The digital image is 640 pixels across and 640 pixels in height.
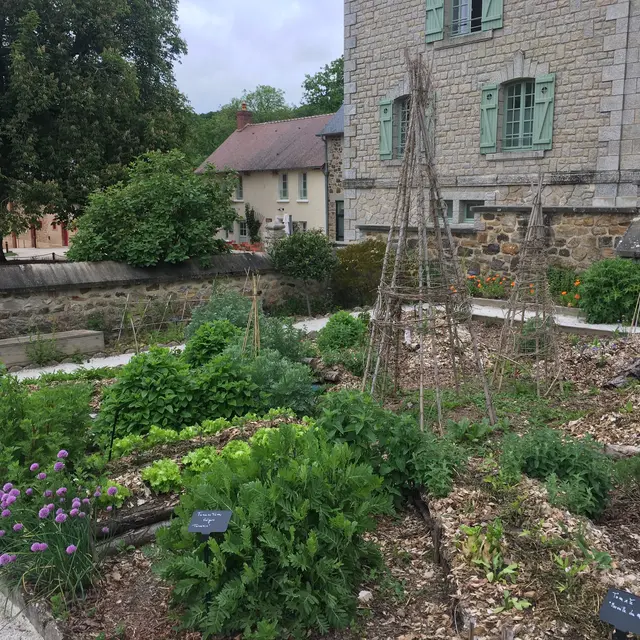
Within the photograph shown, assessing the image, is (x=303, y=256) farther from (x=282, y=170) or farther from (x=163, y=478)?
(x=282, y=170)

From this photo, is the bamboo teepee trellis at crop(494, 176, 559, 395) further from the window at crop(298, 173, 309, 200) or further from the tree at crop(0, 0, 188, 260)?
the window at crop(298, 173, 309, 200)

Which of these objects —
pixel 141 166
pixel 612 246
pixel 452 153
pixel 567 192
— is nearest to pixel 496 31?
pixel 452 153

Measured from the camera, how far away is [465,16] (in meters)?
14.3

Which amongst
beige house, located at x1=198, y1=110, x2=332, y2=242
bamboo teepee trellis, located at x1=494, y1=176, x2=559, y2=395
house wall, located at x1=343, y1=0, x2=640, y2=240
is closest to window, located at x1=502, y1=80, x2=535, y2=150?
house wall, located at x1=343, y1=0, x2=640, y2=240

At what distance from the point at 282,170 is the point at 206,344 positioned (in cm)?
2454

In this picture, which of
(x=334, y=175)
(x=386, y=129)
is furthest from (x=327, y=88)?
(x=386, y=129)

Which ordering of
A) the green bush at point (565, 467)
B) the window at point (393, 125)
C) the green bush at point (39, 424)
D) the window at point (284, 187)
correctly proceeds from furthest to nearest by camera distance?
the window at point (284, 187), the window at point (393, 125), the green bush at point (39, 424), the green bush at point (565, 467)

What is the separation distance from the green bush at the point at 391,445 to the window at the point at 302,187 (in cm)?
2564

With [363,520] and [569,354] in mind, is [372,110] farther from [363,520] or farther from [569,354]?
[363,520]

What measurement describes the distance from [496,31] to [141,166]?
771cm

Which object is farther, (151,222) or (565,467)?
(151,222)

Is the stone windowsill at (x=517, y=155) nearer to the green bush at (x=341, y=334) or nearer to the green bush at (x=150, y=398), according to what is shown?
the green bush at (x=341, y=334)

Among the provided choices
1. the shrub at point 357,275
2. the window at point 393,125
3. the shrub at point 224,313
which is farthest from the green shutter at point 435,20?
the shrub at point 224,313

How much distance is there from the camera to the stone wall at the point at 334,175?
26.9 m
